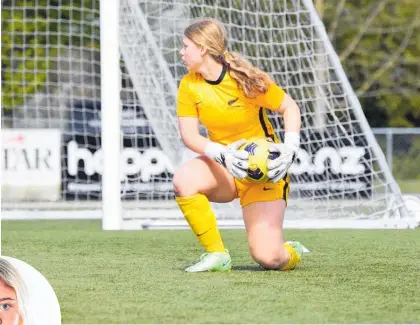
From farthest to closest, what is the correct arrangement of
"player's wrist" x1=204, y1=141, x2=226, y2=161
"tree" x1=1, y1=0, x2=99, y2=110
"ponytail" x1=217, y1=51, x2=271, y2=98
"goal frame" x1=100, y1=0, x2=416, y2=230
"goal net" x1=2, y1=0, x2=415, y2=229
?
"tree" x1=1, y1=0, x2=99, y2=110 < "goal net" x1=2, y1=0, x2=415, y2=229 < "goal frame" x1=100, y1=0, x2=416, y2=230 < "ponytail" x1=217, y1=51, x2=271, y2=98 < "player's wrist" x1=204, y1=141, x2=226, y2=161

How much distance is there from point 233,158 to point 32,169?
9.40m

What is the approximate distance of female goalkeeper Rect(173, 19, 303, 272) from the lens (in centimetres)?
601

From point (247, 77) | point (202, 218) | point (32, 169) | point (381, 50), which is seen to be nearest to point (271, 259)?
point (202, 218)

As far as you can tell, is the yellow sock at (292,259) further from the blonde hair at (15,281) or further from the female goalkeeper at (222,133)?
the blonde hair at (15,281)

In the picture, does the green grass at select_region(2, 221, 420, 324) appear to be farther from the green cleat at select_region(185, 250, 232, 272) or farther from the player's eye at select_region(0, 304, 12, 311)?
the player's eye at select_region(0, 304, 12, 311)

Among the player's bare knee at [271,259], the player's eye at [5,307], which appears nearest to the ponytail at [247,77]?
the player's bare knee at [271,259]

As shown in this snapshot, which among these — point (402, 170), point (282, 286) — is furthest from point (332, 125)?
point (402, 170)

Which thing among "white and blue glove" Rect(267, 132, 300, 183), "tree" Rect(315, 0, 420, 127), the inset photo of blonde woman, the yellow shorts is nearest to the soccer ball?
"white and blue glove" Rect(267, 132, 300, 183)

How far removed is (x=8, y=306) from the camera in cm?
357

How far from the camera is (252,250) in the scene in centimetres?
610

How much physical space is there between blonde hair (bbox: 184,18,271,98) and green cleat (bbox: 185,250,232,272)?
86 cm

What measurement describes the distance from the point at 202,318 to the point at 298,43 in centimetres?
611

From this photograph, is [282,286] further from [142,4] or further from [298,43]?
[142,4]

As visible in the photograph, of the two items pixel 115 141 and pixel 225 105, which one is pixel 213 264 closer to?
pixel 225 105
